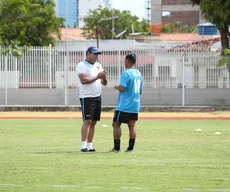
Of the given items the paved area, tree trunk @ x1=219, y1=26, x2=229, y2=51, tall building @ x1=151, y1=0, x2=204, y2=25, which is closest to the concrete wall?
the paved area

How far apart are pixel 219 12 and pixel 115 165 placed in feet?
99.4

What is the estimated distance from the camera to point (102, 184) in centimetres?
1061

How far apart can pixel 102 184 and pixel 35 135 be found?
10.1 m

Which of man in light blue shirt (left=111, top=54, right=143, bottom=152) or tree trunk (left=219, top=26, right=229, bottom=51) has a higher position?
tree trunk (left=219, top=26, right=229, bottom=51)

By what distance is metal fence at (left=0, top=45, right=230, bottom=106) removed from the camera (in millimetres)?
39969

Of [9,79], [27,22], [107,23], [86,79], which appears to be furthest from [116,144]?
[107,23]

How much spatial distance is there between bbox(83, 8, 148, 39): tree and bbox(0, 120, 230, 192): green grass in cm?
6515

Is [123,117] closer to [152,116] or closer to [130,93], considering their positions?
[130,93]

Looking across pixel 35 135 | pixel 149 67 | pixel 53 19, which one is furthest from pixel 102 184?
pixel 53 19

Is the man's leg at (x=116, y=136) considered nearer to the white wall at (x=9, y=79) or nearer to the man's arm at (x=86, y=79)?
the man's arm at (x=86, y=79)

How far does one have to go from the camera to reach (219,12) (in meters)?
42.2

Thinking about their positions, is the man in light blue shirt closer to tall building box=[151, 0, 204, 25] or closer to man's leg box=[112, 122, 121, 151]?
man's leg box=[112, 122, 121, 151]

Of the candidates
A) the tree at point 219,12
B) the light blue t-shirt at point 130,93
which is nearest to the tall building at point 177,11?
the tree at point 219,12

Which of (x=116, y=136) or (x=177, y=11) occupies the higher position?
(x=177, y=11)
